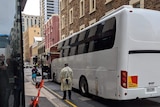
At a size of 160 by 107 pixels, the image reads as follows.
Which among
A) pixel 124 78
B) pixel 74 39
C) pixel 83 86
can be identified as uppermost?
pixel 74 39

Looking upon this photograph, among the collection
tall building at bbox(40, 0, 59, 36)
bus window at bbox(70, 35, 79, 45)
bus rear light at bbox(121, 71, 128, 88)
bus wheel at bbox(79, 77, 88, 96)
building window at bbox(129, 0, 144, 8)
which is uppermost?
tall building at bbox(40, 0, 59, 36)

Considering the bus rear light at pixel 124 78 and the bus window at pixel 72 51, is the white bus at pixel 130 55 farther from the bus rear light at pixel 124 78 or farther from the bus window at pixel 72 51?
the bus window at pixel 72 51

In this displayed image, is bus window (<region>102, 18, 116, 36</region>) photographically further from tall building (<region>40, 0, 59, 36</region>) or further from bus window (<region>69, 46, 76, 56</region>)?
tall building (<region>40, 0, 59, 36</region>)

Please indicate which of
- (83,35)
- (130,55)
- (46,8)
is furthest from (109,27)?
(46,8)

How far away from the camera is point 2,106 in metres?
3.48

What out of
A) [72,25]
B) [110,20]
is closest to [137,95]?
[110,20]

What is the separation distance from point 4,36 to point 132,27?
521 cm

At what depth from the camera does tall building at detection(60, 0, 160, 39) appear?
17498 millimetres

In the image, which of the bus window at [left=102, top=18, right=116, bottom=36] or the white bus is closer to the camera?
the white bus

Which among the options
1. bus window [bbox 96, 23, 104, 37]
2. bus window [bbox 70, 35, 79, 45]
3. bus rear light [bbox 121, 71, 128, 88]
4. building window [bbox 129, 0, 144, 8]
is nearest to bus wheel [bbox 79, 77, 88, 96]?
bus window [bbox 70, 35, 79, 45]

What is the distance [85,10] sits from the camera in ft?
91.3

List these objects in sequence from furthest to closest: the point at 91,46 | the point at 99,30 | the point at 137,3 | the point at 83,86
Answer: the point at 137,3, the point at 83,86, the point at 91,46, the point at 99,30

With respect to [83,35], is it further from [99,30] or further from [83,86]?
[83,86]

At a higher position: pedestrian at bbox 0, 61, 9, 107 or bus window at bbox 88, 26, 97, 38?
bus window at bbox 88, 26, 97, 38
